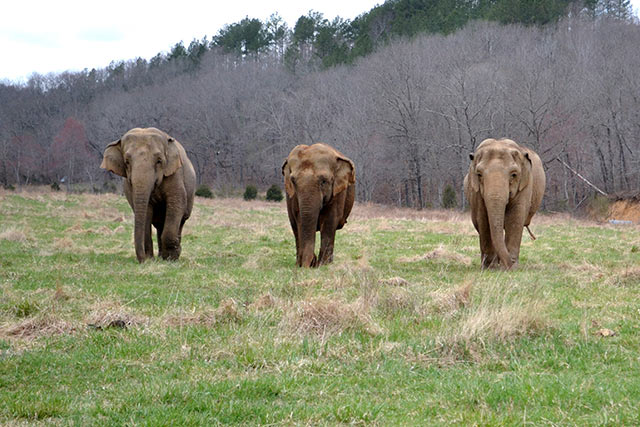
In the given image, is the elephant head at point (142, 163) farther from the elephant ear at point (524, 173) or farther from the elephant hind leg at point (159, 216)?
the elephant ear at point (524, 173)

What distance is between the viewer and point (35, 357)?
6.72 meters

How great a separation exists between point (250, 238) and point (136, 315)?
14413 mm

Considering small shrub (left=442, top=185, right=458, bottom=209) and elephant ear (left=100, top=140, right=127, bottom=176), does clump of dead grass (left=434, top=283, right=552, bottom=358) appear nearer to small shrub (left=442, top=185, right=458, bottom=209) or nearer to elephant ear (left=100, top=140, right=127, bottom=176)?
elephant ear (left=100, top=140, right=127, bottom=176)

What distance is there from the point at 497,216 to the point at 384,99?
56748mm

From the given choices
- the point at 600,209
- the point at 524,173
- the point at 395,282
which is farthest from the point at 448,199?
the point at 395,282

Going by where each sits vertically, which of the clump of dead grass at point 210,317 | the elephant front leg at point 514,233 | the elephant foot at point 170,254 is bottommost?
the elephant foot at point 170,254

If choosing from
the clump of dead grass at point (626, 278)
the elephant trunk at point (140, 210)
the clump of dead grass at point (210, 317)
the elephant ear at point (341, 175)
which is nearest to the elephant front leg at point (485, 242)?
the clump of dead grass at point (626, 278)

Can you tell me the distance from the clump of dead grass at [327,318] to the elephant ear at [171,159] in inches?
324

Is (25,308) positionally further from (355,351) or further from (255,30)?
(255,30)

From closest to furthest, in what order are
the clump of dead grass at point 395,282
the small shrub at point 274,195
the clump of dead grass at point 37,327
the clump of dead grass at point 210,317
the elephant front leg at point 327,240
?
the clump of dead grass at point 37,327 → the clump of dead grass at point 210,317 → the clump of dead grass at point 395,282 → the elephant front leg at point 327,240 → the small shrub at point 274,195

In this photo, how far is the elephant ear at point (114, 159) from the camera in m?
15.8

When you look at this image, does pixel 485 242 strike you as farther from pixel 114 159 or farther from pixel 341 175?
pixel 114 159

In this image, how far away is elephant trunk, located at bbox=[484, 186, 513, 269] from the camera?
45.0 ft

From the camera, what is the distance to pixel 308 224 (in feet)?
47.9
